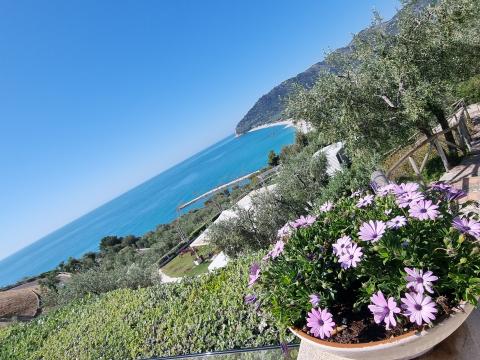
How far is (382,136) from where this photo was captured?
11438 mm

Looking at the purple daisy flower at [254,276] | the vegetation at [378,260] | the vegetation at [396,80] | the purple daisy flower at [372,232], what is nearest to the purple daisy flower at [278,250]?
the vegetation at [378,260]

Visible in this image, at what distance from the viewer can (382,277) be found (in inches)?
52.4

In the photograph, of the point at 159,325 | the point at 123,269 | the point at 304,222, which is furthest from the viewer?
the point at 123,269

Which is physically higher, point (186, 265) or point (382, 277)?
point (382, 277)

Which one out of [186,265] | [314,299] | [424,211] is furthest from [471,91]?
[314,299]

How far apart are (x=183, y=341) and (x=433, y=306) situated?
12.2 feet

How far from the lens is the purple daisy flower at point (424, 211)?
136 centimetres

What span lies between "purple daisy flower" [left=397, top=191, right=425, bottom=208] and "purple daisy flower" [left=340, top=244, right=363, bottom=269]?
0.28 metres

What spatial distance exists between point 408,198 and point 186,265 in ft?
81.6

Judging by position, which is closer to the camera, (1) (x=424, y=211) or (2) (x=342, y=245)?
(1) (x=424, y=211)

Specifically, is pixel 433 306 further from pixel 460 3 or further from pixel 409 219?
pixel 460 3

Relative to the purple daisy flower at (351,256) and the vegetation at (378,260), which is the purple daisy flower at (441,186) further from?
the purple daisy flower at (351,256)

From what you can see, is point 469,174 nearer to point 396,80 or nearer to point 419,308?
point 396,80

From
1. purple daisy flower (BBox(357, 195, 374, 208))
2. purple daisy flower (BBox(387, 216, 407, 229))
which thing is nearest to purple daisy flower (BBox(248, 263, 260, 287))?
purple daisy flower (BBox(357, 195, 374, 208))
